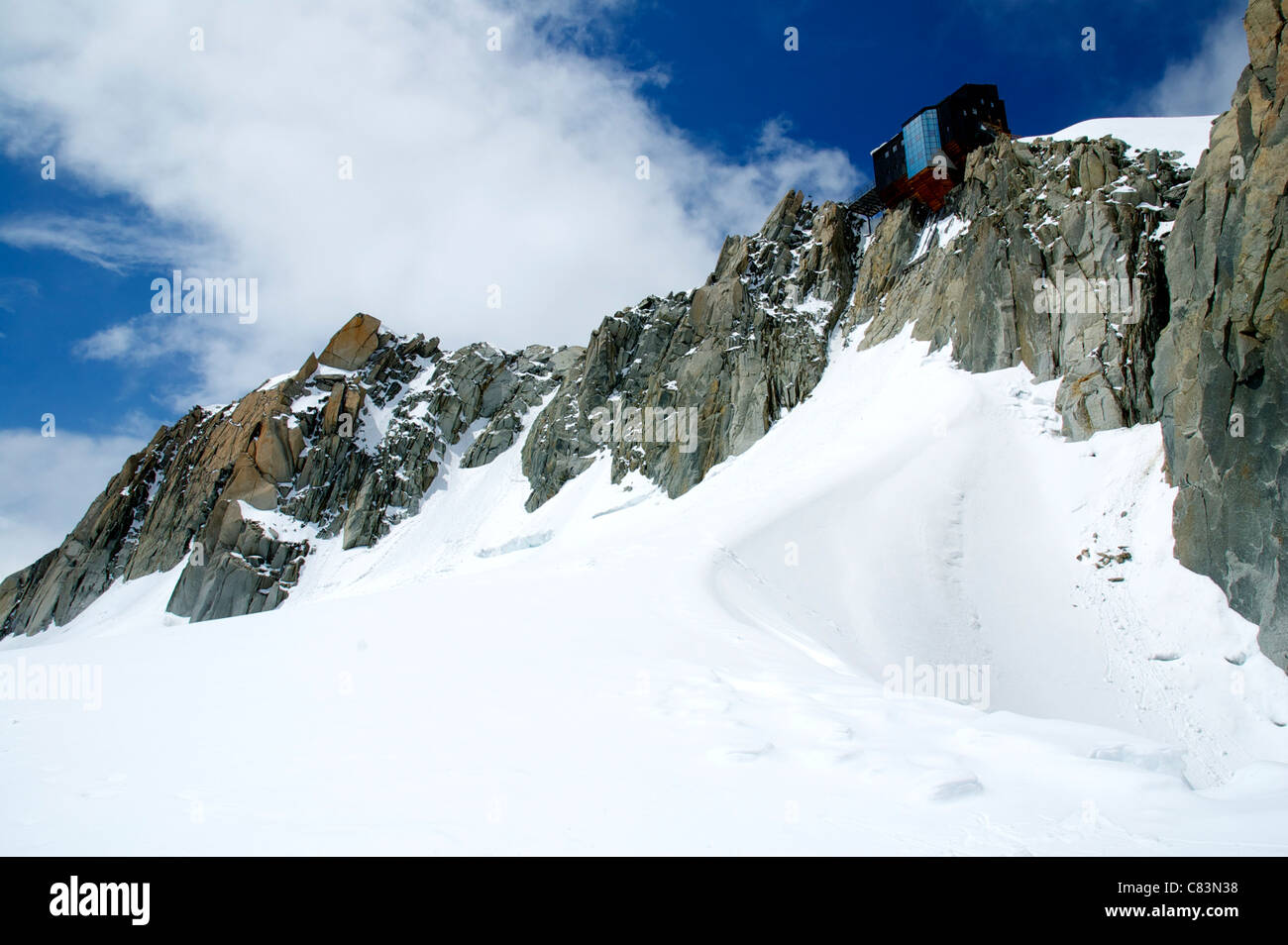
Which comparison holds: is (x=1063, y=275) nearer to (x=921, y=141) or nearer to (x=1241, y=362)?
(x=1241, y=362)

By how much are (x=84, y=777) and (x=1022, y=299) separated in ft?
124

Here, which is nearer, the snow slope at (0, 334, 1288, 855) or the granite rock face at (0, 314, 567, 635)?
the snow slope at (0, 334, 1288, 855)

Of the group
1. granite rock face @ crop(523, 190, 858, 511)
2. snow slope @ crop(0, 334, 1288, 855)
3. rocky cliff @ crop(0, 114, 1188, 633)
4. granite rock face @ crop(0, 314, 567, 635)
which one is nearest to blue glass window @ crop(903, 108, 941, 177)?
rocky cliff @ crop(0, 114, 1188, 633)

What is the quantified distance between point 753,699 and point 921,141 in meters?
51.3

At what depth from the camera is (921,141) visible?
47969mm

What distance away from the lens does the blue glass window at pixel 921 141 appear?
47438 millimetres

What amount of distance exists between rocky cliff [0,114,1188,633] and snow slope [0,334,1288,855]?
754 cm

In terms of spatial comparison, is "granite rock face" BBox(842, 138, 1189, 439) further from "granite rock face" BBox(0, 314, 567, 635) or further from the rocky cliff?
"granite rock face" BBox(0, 314, 567, 635)

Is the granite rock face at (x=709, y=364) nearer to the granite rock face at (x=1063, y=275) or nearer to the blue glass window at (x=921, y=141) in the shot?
the blue glass window at (x=921, y=141)

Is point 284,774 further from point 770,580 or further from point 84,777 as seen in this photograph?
point 770,580

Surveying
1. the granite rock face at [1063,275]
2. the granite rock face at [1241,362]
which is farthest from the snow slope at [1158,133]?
the granite rock face at [1241,362]

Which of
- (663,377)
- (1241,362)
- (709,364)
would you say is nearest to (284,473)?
(663,377)

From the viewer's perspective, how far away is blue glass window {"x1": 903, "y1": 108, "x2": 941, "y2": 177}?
47.4 meters

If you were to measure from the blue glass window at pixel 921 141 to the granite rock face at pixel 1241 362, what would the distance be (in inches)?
1125
